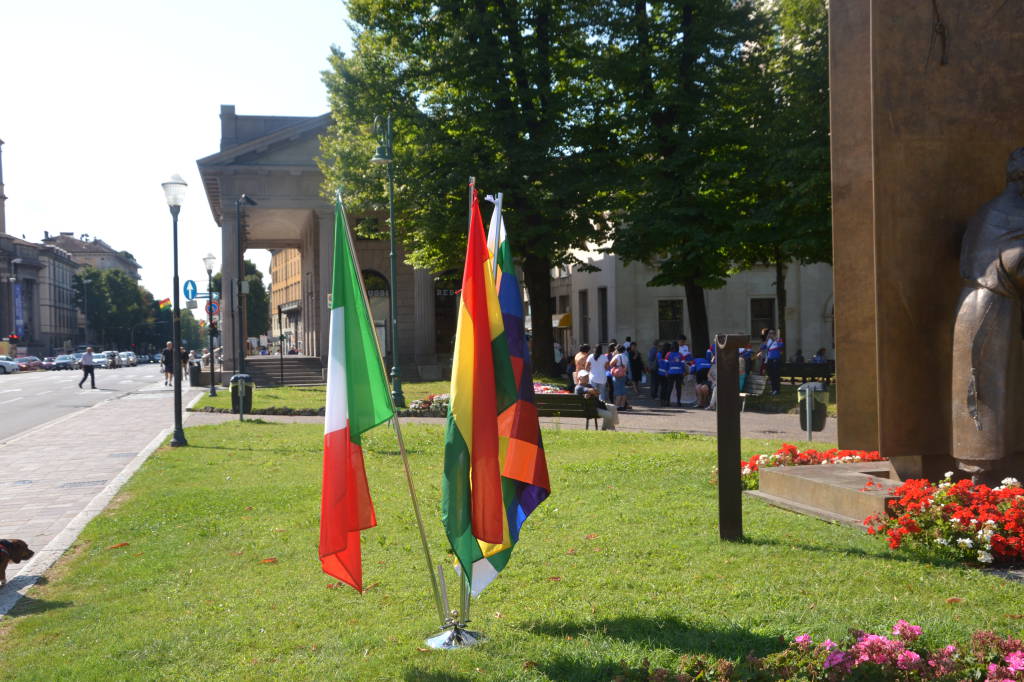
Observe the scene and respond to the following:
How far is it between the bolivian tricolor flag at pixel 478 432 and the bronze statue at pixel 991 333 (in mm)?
4376

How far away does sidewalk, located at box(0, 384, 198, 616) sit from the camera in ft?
30.6

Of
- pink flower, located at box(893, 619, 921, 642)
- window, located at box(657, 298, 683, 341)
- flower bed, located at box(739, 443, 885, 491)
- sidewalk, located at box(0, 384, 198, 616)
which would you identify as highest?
window, located at box(657, 298, 683, 341)

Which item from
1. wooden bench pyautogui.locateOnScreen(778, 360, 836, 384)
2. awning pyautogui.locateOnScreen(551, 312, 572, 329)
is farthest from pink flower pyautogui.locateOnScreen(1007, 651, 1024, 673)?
awning pyautogui.locateOnScreen(551, 312, 572, 329)

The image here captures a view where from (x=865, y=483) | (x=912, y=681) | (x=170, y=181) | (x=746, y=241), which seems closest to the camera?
(x=912, y=681)

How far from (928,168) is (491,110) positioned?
23.7 meters

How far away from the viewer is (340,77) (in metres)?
32.6

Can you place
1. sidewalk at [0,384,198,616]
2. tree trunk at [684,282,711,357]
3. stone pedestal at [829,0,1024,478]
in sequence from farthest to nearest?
1. tree trunk at [684,282,711,357]
2. sidewalk at [0,384,198,616]
3. stone pedestal at [829,0,1024,478]

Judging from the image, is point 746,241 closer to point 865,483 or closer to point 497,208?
point 865,483

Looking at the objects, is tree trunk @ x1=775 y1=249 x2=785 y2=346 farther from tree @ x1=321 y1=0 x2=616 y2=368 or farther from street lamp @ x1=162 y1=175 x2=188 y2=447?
street lamp @ x1=162 y1=175 x2=188 y2=447

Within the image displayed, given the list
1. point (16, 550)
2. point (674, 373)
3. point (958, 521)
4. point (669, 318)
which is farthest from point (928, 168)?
point (669, 318)

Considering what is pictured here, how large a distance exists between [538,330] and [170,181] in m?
18.0

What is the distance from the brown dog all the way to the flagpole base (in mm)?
4071

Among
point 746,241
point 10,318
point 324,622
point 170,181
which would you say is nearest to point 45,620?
point 324,622

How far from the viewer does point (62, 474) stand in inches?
A: 572
